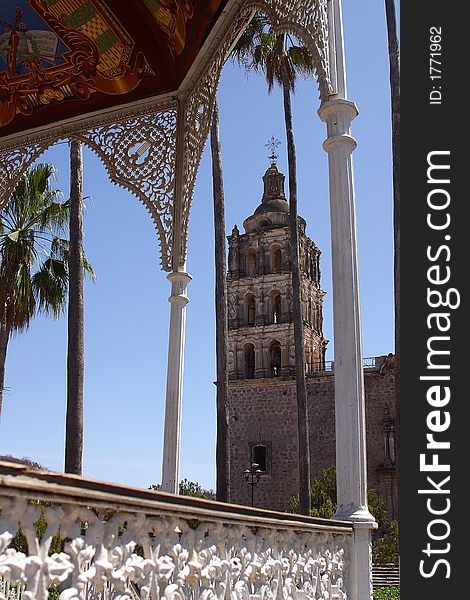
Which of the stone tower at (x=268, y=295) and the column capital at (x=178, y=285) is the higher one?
the stone tower at (x=268, y=295)

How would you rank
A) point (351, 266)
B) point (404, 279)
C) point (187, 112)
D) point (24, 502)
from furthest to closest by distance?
point (187, 112) → point (351, 266) → point (404, 279) → point (24, 502)

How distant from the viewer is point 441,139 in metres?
3.73

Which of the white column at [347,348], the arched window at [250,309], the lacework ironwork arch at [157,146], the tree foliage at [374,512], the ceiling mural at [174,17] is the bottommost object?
the tree foliage at [374,512]

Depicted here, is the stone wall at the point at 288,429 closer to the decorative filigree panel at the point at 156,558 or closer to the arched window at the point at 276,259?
the arched window at the point at 276,259

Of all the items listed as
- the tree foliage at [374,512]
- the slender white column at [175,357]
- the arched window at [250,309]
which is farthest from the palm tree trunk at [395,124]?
the arched window at [250,309]

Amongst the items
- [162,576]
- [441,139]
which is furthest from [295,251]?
[162,576]

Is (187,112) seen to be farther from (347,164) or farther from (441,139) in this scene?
(441,139)

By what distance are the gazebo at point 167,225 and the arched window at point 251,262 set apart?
33678mm

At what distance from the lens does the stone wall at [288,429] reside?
34.7 metres

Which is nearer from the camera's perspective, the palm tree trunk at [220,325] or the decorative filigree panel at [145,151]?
the decorative filigree panel at [145,151]

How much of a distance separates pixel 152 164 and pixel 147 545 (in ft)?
18.8

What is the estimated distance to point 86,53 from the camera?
25.3 ft

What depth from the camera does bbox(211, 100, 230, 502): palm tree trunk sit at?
14.1 metres

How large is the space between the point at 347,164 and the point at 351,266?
2.42ft
